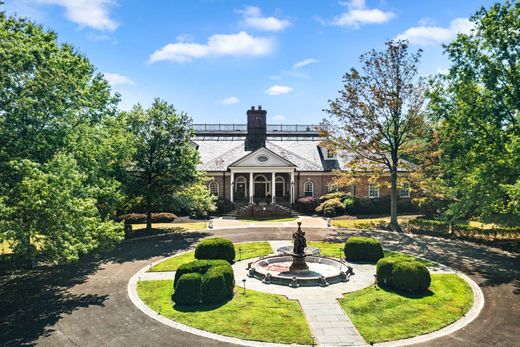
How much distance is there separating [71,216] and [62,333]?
4.53m

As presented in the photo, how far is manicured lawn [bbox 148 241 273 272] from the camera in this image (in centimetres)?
2308

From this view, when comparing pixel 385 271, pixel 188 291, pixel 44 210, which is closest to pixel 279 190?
pixel 385 271

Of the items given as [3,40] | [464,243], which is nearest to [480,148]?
[464,243]

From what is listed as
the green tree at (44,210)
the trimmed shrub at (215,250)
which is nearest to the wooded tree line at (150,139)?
Answer: the green tree at (44,210)

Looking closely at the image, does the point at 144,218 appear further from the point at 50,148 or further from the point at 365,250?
the point at 365,250

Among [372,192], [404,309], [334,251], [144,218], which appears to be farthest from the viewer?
[372,192]

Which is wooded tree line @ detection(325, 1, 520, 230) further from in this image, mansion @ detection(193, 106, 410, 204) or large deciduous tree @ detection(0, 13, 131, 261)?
large deciduous tree @ detection(0, 13, 131, 261)

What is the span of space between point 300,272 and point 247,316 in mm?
6096

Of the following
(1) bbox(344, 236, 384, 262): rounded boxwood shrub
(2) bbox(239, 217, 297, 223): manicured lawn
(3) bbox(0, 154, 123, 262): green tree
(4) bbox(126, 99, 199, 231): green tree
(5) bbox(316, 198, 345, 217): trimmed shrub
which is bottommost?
(1) bbox(344, 236, 384, 262): rounded boxwood shrub

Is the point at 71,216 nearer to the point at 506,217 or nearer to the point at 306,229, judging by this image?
the point at 306,229

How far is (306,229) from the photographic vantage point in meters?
35.8

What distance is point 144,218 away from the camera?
40750 mm

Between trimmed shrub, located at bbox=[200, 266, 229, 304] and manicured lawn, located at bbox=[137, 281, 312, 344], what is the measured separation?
372 millimetres

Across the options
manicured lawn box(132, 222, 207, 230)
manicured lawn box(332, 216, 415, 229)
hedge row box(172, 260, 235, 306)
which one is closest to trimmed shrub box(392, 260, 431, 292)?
hedge row box(172, 260, 235, 306)
